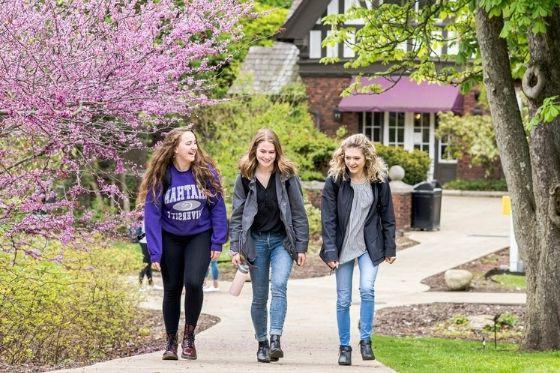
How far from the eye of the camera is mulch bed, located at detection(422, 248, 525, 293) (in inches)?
653

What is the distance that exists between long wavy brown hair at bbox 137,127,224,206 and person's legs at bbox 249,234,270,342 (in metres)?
0.50

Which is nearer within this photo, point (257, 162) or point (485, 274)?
point (257, 162)

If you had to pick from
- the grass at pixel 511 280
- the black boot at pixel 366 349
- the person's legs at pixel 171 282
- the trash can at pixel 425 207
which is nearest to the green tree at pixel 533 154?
the black boot at pixel 366 349

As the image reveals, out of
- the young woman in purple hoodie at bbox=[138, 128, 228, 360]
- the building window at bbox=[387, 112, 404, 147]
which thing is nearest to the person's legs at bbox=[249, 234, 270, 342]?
the young woman in purple hoodie at bbox=[138, 128, 228, 360]

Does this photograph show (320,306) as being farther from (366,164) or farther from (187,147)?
(187,147)

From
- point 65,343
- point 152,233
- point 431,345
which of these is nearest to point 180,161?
point 152,233

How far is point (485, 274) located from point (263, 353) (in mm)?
9649

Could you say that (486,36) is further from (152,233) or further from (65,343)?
(65,343)

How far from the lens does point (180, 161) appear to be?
30.0 feet

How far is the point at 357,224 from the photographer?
931cm

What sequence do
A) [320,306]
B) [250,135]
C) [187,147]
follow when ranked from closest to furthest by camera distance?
[187,147] < [320,306] < [250,135]

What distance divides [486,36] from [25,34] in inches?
168

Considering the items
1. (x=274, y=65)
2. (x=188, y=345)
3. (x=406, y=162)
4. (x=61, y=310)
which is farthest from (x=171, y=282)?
(x=274, y=65)

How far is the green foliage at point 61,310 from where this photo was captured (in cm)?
1034
